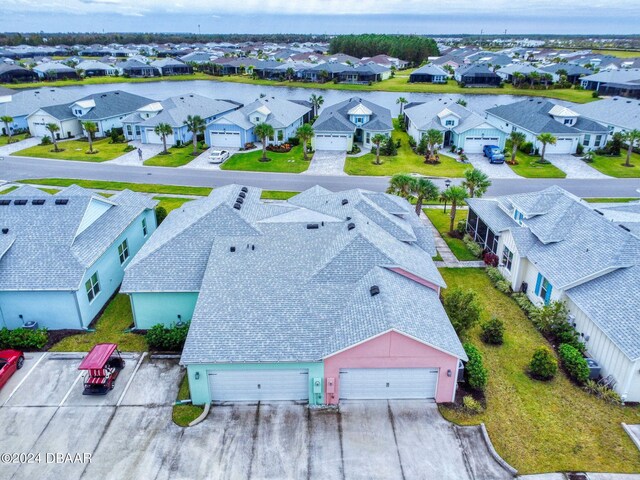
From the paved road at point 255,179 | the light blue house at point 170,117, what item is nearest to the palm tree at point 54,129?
the paved road at point 255,179

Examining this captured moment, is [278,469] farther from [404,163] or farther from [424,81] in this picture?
[424,81]

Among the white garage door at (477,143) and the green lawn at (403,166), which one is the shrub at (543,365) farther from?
the white garage door at (477,143)

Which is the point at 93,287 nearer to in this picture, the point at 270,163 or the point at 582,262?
the point at 582,262

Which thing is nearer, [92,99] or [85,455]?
[85,455]

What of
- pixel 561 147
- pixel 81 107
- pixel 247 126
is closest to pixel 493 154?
pixel 561 147

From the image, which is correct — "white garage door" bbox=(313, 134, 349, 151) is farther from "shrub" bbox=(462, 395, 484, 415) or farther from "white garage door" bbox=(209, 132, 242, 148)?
"shrub" bbox=(462, 395, 484, 415)

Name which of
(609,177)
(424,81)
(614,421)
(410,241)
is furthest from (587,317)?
(424,81)
